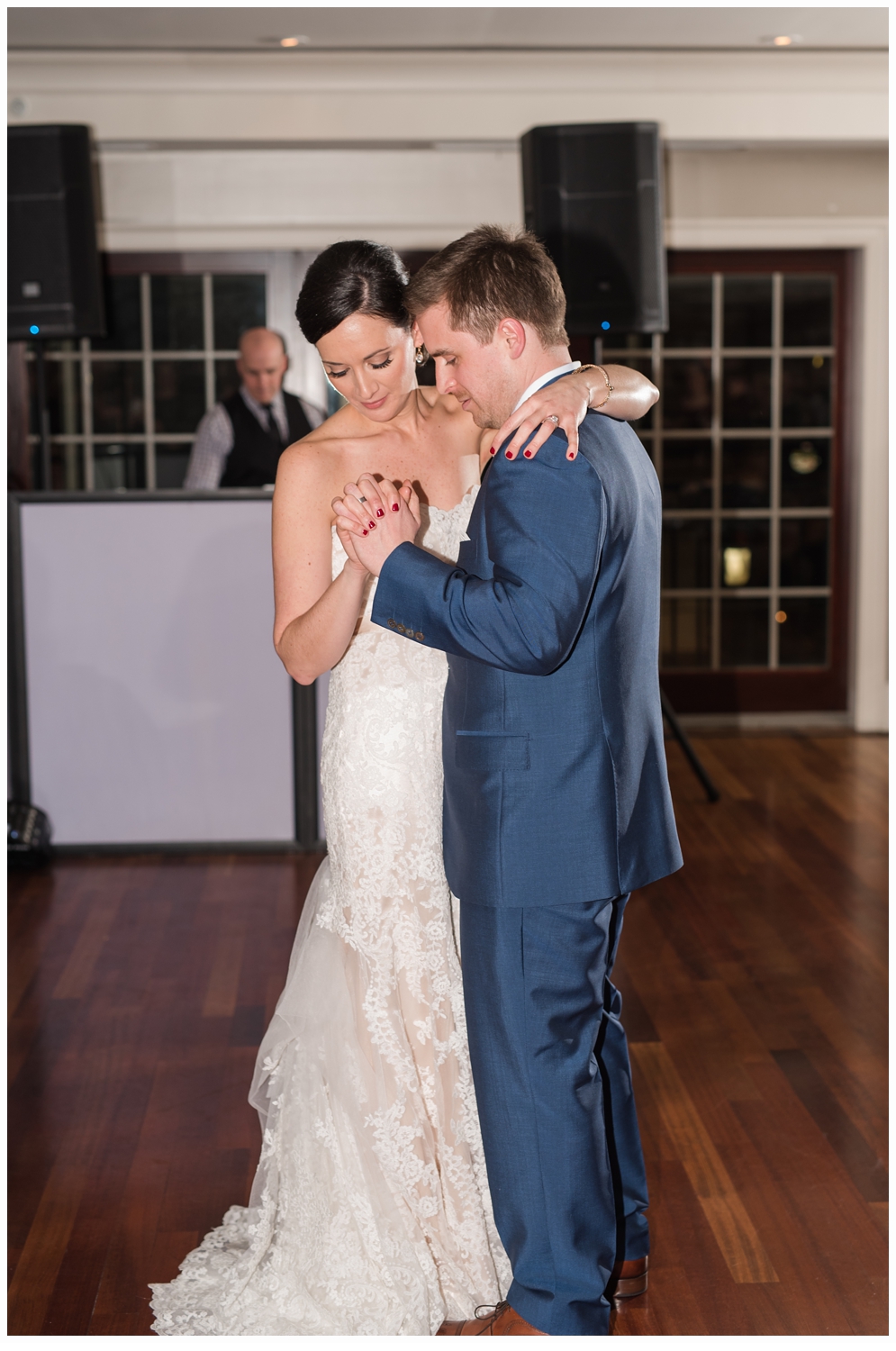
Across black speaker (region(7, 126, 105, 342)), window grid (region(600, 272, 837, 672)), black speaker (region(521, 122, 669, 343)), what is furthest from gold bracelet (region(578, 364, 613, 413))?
window grid (region(600, 272, 837, 672))

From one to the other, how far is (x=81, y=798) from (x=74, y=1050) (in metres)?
1.64

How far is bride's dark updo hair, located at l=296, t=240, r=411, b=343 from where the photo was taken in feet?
6.39

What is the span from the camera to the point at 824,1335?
2.04 metres

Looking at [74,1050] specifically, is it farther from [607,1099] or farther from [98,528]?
[98,528]

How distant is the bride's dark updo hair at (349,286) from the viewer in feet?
6.39

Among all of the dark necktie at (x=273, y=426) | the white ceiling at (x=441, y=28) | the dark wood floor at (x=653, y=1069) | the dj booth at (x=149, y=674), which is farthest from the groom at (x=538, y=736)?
the dark necktie at (x=273, y=426)

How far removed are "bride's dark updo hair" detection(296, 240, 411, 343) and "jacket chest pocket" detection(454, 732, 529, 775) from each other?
0.66 metres

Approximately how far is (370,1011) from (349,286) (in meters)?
1.12

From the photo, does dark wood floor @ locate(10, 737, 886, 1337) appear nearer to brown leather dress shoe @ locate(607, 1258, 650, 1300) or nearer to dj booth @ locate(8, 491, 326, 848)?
brown leather dress shoe @ locate(607, 1258, 650, 1300)

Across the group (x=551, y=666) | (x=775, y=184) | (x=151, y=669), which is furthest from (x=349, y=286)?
(x=775, y=184)

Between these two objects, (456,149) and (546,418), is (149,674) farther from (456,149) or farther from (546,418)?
(546,418)

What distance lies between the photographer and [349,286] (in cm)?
195

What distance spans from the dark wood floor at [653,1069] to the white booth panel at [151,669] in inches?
8.8

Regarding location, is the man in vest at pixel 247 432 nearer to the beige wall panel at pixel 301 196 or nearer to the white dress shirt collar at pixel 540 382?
the beige wall panel at pixel 301 196
